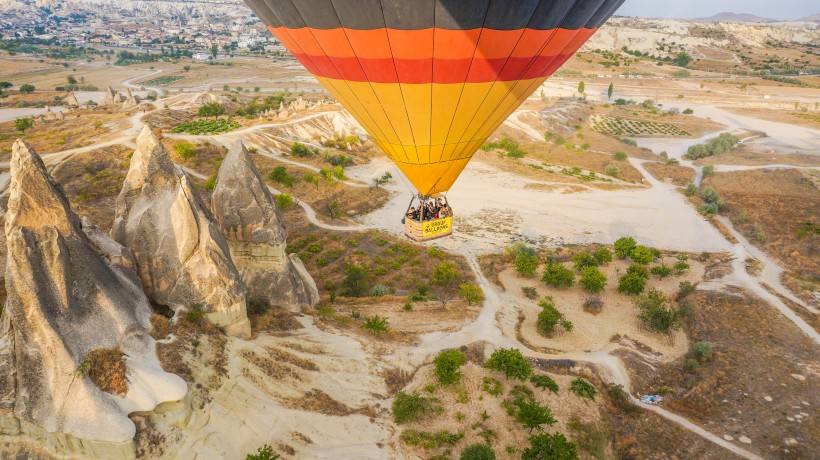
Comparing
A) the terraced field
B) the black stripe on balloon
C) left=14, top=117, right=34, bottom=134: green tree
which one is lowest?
the terraced field

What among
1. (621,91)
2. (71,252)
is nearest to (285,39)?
(71,252)

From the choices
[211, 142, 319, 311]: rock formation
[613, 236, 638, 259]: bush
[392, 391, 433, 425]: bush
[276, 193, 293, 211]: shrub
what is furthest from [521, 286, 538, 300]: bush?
[276, 193, 293, 211]: shrub

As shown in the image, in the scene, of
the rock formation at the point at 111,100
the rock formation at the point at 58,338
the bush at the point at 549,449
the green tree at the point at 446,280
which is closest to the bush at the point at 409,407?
the bush at the point at 549,449

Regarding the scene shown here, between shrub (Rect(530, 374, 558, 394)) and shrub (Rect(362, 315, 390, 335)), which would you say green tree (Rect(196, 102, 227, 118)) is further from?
shrub (Rect(530, 374, 558, 394))

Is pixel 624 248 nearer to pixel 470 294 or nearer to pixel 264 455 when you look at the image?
pixel 470 294

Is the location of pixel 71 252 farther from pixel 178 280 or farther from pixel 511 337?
pixel 511 337

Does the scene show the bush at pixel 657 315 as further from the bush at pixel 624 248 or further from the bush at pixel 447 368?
the bush at pixel 447 368

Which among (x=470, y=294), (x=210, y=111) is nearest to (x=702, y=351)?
(x=470, y=294)
